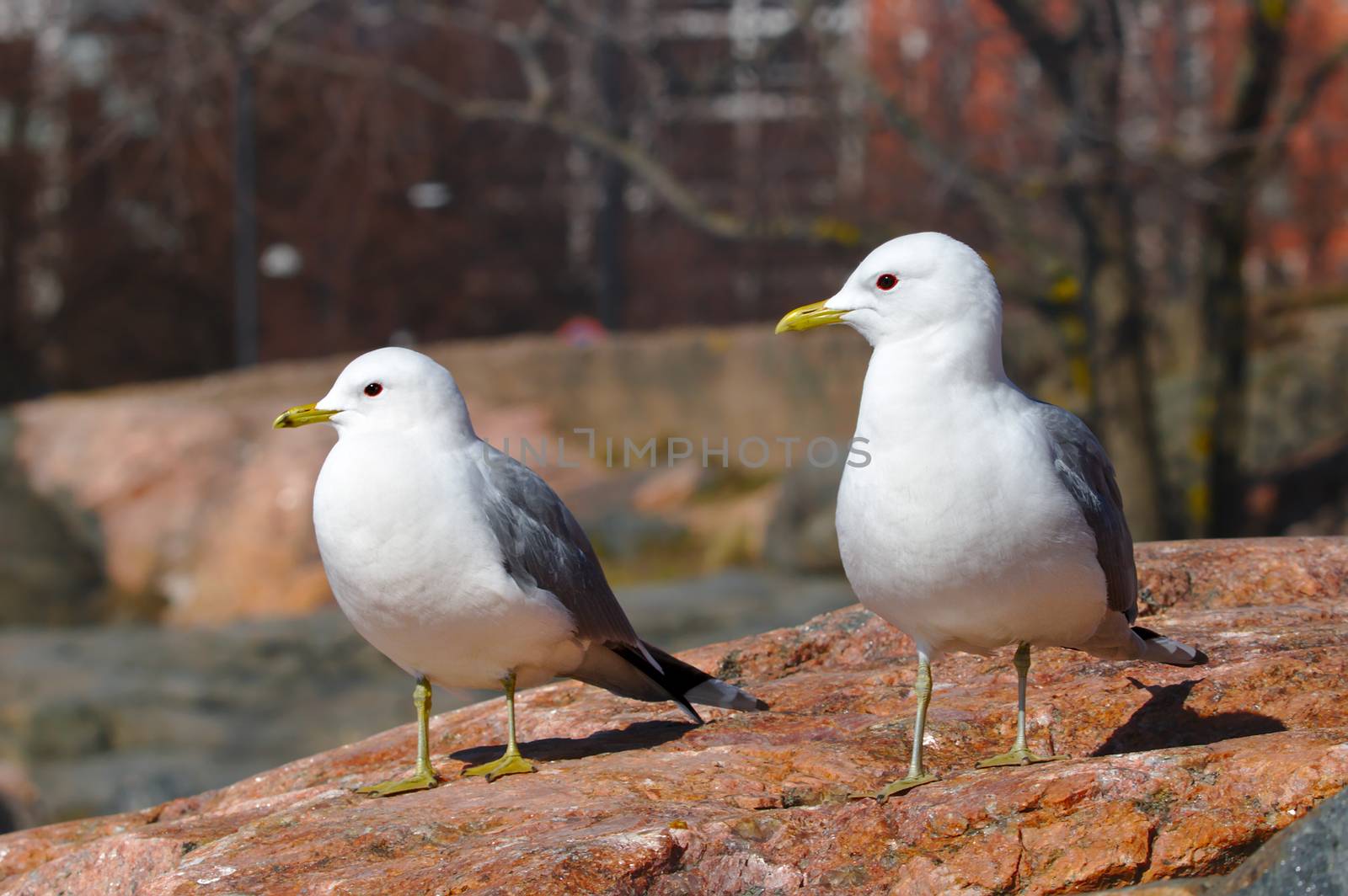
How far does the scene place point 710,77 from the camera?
1162cm

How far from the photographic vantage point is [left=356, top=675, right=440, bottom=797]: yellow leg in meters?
4.62

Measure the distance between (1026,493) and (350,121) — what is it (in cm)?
861

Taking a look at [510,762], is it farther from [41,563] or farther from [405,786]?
[41,563]

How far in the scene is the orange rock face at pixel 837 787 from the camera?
3648 millimetres

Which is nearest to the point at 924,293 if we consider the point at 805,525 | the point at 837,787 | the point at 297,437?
the point at 837,787

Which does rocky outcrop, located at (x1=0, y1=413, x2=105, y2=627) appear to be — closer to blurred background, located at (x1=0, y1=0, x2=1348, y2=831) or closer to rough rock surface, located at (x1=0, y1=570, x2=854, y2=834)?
blurred background, located at (x1=0, y1=0, x2=1348, y2=831)

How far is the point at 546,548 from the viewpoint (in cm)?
462

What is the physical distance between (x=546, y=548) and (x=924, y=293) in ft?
3.94

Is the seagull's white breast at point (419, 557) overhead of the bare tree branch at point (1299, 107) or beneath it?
beneath

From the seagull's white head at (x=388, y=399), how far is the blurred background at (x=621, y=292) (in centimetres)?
→ 497

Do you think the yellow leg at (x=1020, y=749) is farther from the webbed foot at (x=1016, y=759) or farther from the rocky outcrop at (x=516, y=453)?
the rocky outcrop at (x=516, y=453)

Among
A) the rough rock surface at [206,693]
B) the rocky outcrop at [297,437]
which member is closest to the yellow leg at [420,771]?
the rough rock surface at [206,693]

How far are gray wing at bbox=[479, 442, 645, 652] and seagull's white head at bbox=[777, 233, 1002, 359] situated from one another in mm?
866

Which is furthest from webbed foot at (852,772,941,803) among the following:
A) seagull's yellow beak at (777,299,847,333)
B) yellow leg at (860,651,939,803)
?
seagull's yellow beak at (777,299,847,333)
